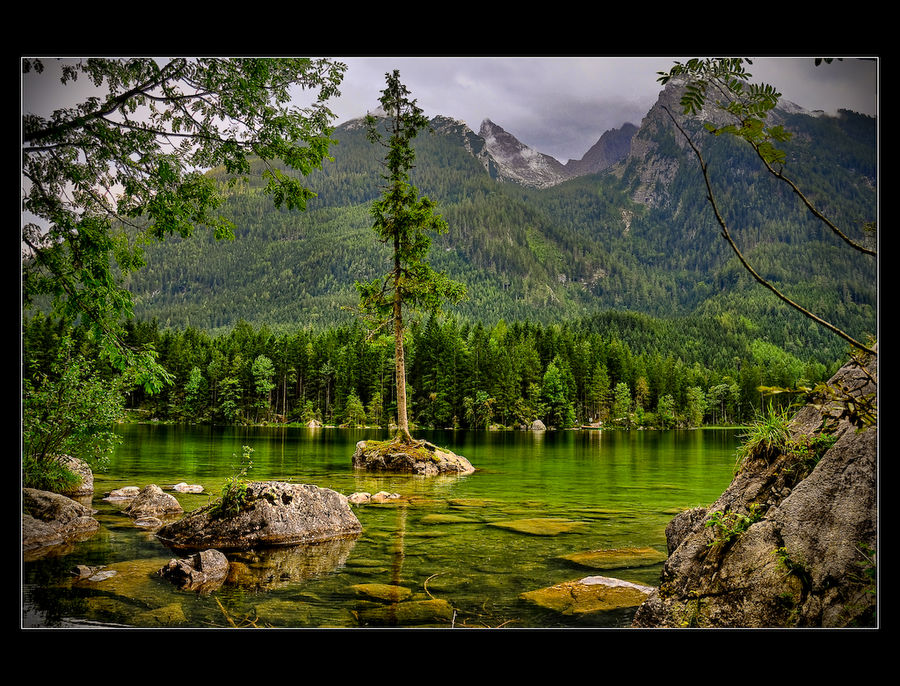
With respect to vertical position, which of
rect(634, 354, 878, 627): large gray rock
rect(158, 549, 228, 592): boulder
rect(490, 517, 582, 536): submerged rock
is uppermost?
rect(634, 354, 878, 627): large gray rock

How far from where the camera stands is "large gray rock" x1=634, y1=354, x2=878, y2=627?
421 centimetres

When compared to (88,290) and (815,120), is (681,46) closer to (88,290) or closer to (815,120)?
(815,120)

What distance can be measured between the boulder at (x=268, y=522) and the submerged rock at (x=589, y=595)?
436 centimetres

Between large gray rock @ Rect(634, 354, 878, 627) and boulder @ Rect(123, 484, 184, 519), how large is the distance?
31.9 ft

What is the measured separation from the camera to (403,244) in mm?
26234

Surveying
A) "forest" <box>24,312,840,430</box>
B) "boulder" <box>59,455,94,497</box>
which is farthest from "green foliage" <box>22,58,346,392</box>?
"forest" <box>24,312,840,430</box>

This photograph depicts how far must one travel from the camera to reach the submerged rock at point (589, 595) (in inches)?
238

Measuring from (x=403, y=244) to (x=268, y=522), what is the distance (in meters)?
19.0

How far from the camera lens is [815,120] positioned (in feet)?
22.8

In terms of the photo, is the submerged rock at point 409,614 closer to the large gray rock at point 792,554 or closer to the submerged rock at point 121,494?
the large gray rock at point 792,554

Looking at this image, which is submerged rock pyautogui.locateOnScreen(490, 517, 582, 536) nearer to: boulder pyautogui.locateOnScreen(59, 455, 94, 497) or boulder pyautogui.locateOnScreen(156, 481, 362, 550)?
boulder pyautogui.locateOnScreen(156, 481, 362, 550)

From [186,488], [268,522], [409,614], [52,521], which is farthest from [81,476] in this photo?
[409,614]

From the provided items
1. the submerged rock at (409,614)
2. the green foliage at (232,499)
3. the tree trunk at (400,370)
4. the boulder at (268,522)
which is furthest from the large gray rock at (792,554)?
the tree trunk at (400,370)

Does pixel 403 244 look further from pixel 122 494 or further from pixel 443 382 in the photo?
pixel 443 382
